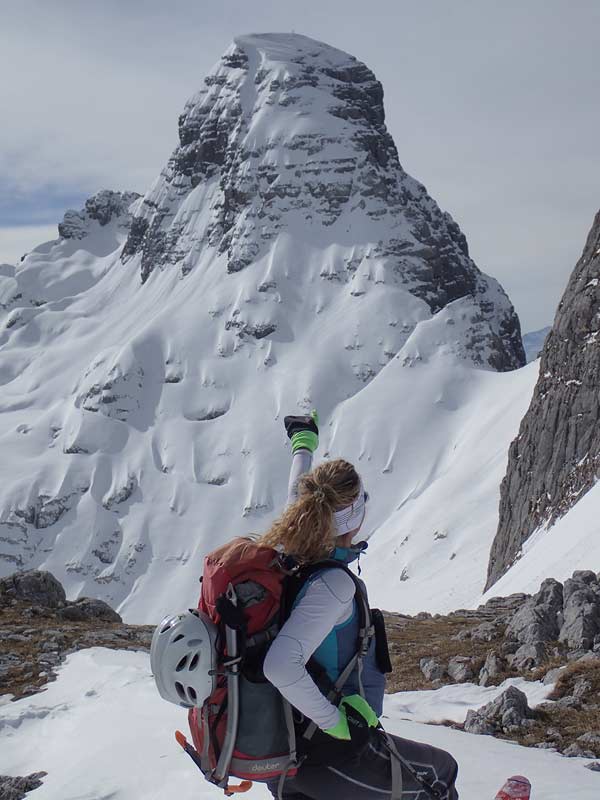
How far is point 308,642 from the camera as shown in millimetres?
4773

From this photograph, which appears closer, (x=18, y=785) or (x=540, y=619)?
(x=18, y=785)

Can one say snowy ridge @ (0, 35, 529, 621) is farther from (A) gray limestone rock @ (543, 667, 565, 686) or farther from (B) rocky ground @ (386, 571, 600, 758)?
(A) gray limestone rock @ (543, 667, 565, 686)

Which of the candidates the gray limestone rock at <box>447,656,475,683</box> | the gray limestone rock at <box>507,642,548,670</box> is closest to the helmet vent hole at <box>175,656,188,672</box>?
the gray limestone rock at <box>507,642,548,670</box>

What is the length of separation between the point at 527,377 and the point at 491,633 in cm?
12357

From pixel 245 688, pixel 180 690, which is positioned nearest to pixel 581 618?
pixel 245 688

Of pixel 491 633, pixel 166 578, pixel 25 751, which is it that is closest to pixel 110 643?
pixel 25 751

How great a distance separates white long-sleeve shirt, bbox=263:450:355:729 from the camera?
15.4 feet

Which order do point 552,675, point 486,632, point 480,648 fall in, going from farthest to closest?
point 486,632
point 480,648
point 552,675

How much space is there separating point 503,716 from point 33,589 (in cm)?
2015

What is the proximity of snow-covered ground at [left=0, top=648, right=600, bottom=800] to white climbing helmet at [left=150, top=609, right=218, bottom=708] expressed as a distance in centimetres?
329

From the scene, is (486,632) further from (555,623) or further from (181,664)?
(181,664)

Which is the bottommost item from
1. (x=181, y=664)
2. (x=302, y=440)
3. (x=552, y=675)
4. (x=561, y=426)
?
(x=552, y=675)

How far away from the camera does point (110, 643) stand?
2017 cm

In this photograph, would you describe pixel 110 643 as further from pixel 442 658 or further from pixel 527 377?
pixel 527 377
